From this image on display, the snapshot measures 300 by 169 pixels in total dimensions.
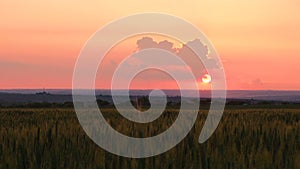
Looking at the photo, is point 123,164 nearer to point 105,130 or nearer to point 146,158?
point 146,158

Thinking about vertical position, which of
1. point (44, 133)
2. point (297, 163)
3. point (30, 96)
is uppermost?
point (30, 96)

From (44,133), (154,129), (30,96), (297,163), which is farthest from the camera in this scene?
(30,96)

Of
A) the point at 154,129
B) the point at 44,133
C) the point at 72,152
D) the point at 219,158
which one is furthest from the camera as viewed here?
the point at 154,129

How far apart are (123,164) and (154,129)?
6.83 ft

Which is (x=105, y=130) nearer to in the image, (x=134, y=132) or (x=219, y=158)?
(x=134, y=132)

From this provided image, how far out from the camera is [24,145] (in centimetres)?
566

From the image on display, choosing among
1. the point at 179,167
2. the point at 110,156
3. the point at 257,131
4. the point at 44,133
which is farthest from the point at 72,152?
the point at 257,131

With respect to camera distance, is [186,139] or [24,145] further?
[186,139]

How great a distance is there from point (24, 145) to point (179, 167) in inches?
71.9

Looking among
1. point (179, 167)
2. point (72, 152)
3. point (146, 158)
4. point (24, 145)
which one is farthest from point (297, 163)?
point (24, 145)

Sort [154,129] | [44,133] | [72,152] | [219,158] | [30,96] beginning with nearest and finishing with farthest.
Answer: [219,158], [72,152], [44,133], [154,129], [30,96]

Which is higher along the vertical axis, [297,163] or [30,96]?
[30,96]

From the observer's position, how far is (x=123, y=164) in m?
4.81

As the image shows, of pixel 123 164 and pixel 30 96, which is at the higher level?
pixel 30 96
